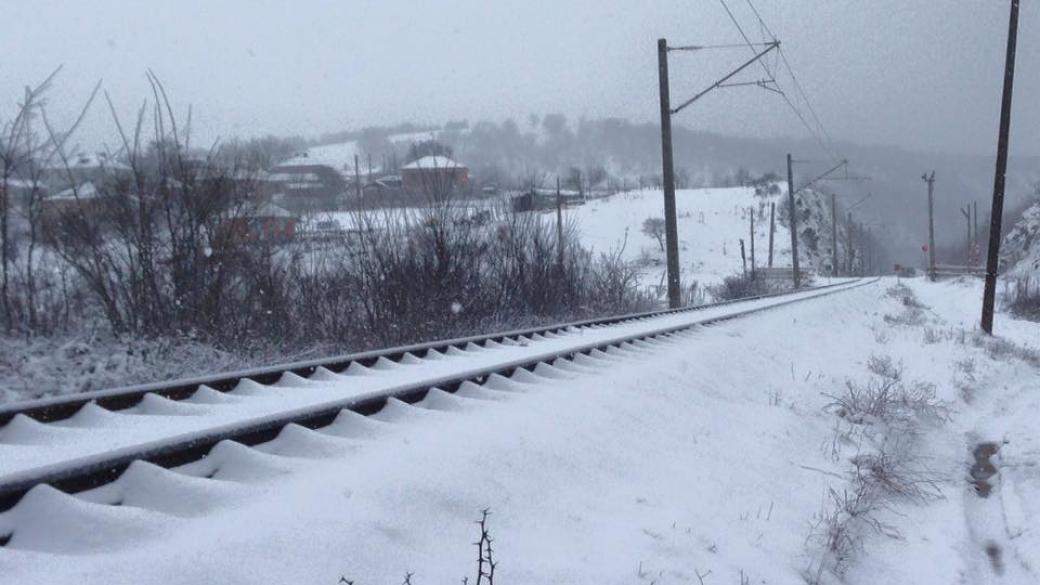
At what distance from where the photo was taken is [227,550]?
257cm

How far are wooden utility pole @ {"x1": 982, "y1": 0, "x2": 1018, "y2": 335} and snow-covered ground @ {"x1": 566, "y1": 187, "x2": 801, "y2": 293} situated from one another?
55101 millimetres

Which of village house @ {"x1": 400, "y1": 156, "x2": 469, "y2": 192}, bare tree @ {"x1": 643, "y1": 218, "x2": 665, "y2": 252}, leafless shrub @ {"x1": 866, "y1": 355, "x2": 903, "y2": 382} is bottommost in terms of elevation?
bare tree @ {"x1": 643, "y1": 218, "x2": 665, "y2": 252}

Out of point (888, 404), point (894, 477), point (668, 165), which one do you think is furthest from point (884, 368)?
point (668, 165)

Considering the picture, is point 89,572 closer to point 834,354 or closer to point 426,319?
point 426,319

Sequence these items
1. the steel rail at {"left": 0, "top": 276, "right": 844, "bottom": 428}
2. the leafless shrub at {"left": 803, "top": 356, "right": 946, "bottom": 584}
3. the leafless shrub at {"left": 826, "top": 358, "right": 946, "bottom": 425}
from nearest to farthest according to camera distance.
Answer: the steel rail at {"left": 0, "top": 276, "right": 844, "bottom": 428}
the leafless shrub at {"left": 803, "top": 356, "right": 946, "bottom": 584}
the leafless shrub at {"left": 826, "top": 358, "right": 946, "bottom": 425}

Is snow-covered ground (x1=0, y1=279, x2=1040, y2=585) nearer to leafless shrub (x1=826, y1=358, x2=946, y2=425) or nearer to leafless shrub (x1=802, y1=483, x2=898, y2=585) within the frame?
leafless shrub (x1=802, y1=483, x2=898, y2=585)

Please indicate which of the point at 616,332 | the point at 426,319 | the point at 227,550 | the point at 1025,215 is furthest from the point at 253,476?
the point at 1025,215

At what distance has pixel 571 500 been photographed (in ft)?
12.9

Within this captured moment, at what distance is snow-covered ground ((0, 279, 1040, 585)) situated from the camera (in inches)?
105

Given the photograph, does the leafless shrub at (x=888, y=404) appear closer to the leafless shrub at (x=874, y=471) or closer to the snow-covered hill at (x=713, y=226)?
the leafless shrub at (x=874, y=471)

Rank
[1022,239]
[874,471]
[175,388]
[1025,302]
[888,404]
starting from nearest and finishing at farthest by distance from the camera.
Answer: [175,388] → [874,471] → [888,404] → [1025,302] → [1022,239]

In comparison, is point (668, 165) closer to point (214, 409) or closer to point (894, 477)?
point (894, 477)

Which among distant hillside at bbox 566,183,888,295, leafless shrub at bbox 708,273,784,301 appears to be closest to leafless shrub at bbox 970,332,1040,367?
leafless shrub at bbox 708,273,784,301

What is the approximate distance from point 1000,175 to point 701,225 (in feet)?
279
